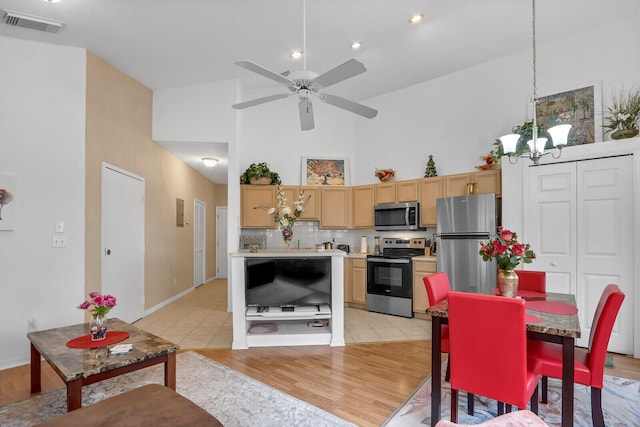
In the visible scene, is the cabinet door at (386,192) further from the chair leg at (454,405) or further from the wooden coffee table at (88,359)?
the wooden coffee table at (88,359)

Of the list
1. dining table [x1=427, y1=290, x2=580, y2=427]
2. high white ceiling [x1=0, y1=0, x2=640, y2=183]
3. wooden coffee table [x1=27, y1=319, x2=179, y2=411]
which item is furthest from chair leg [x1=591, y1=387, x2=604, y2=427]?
high white ceiling [x1=0, y1=0, x2=640, y2=183]

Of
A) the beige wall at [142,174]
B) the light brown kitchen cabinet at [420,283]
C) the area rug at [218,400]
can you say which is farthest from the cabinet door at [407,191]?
the beige wall at [142,174]

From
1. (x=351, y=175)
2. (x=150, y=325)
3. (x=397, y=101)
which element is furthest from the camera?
(x=351, y=175)

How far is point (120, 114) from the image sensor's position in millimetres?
4090

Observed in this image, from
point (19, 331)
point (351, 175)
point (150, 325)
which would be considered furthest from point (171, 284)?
point (351, 175)

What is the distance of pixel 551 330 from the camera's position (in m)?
1.71

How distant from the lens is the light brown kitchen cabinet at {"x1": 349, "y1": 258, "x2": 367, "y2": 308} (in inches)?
204

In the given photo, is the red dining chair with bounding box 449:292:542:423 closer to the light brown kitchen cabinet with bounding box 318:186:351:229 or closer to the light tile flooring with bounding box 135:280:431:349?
the light tile flooring with bounding box 135:280:431:349

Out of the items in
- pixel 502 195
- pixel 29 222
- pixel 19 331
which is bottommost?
pixel 19 331

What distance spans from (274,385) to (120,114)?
12.1 feet

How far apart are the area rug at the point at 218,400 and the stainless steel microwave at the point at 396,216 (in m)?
3.15

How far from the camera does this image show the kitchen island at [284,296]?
345cm

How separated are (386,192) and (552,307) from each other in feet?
11.0

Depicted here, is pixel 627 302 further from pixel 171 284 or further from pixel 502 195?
pixel 171 284
